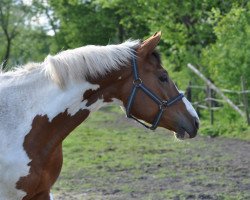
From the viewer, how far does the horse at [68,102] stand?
3.54m

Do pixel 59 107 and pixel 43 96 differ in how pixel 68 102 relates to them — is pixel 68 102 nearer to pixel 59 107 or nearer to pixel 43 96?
pixel 59 107

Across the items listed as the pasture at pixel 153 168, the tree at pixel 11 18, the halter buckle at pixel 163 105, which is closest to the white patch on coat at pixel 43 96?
the halter buckle at pixel 163 105

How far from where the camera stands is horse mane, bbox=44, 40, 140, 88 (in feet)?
11.7

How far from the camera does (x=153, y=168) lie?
843 cm

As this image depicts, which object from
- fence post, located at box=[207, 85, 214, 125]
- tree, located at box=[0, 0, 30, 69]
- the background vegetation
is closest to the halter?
the background vegetation

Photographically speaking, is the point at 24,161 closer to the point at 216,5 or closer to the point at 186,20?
the point at 216,5

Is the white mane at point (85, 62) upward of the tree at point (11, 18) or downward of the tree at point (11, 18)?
upward

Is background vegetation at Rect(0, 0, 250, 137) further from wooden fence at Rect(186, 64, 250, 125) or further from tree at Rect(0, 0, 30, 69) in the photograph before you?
tree at Rect(0, 0, 30, 69)

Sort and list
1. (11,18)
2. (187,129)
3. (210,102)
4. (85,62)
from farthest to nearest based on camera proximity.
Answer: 1. (11,18)
2. (210,102)
3. (187,129)
4. (85,62)

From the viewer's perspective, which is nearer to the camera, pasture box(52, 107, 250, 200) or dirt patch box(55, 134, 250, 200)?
dirt patch box(55, 134, 250, 200)

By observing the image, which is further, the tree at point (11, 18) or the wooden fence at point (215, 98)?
the tree at point (11, 18)

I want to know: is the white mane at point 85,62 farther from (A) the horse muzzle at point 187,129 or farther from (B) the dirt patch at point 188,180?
(B) the dirt patch at point 188,180

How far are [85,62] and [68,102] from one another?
30cm

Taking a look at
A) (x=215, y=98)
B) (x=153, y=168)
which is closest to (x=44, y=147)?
(x=153, y=168)
